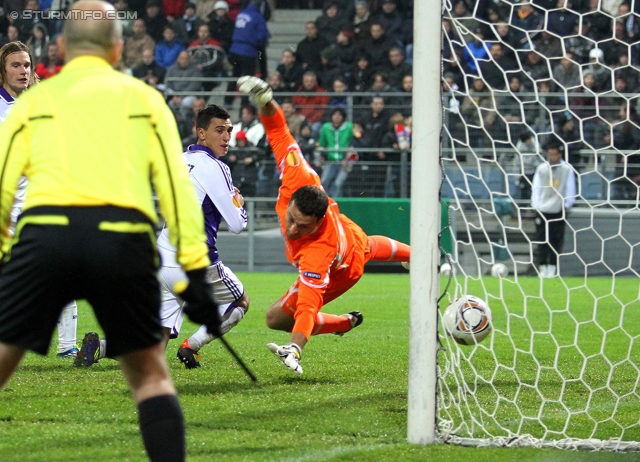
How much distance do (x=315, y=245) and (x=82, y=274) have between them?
9.75 ft

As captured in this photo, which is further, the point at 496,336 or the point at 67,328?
the point at 496,336

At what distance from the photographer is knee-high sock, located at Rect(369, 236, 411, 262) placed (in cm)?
659

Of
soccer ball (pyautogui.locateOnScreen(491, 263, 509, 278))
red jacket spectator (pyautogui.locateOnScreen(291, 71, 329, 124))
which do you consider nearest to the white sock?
soccer ball (pyautogui.locateOnScreen(491, 263, 509, 278))

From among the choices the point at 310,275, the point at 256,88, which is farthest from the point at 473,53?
the point at 310,275

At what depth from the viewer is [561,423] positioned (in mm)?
4492

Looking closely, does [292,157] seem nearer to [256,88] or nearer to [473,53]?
[256,88]

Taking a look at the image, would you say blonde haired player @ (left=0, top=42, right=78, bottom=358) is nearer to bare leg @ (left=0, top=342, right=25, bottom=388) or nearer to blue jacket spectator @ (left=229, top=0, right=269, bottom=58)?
bare leg @ (left=0, top=342, right=25, bottom=388)

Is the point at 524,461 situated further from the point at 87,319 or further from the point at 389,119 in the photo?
the point at 389,119

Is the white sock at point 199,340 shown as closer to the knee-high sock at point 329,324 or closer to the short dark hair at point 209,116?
the knee-high sock at point 329,324

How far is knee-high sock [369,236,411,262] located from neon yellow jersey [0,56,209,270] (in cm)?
369

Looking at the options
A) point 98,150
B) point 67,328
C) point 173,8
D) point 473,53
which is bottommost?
point 67,328

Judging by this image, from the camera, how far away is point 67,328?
21.0 ft

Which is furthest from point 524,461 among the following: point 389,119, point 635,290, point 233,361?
point 389,119

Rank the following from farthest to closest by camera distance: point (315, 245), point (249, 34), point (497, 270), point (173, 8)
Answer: point (173, 8)
point (249, 34)
point (315, 245)
point (497, 270)
